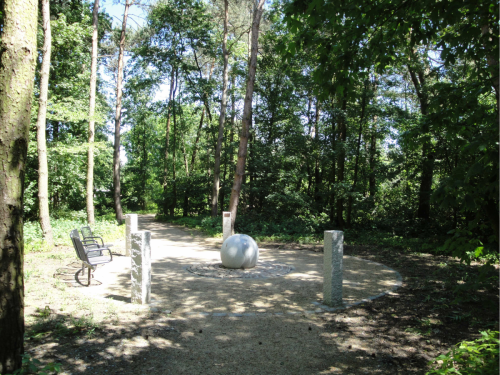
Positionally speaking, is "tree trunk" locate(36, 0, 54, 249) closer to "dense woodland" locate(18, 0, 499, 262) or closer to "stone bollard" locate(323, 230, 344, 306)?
"dense woodland" locate(18, 0, 499, 262)

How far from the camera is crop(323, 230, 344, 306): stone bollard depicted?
18.4 ft

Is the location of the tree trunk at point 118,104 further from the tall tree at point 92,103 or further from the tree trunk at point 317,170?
the tree trunk at point 317,170

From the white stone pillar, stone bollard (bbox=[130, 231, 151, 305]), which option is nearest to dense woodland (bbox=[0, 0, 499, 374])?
the white stone pillar

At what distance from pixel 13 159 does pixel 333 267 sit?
4.50 metres

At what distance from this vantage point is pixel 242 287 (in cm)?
677

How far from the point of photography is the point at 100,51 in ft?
73.4

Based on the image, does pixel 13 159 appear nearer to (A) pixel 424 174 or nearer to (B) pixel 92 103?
(B) pixel 92 103

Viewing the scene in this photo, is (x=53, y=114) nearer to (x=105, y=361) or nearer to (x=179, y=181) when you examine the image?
(x=179, y=181)

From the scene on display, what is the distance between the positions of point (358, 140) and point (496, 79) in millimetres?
13791

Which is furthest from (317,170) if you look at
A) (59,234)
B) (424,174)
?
(59,234)

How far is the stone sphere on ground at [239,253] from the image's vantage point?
27.3 feet

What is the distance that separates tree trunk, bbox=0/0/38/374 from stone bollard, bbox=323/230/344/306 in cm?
411

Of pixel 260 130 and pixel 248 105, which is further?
pixel 260 130

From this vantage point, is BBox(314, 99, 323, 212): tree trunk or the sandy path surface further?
BBox(314, 99, 323, 212): tree trunk
